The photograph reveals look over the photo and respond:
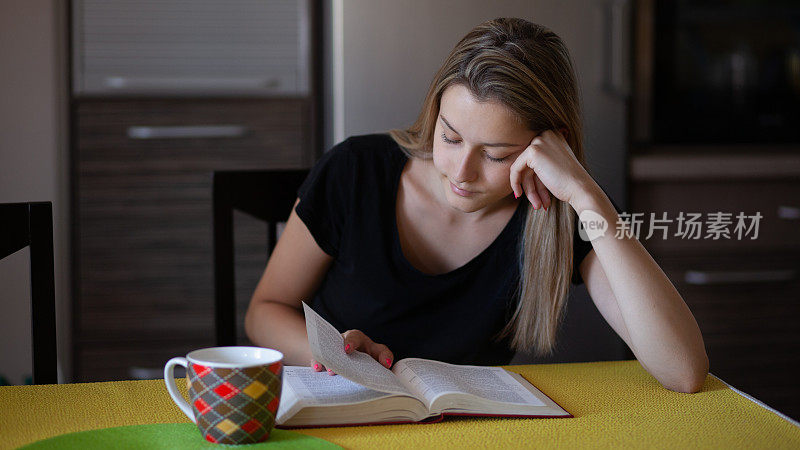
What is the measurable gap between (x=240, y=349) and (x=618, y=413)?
0.39 metres

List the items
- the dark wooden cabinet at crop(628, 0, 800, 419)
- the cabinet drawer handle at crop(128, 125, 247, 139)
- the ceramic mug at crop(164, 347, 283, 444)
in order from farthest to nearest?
the cabinet drawer handle at crop(128, 125, 247, 139)
the dark wooden cabinet at crop(628, 0, 800, 419)
the ceramic mug at crop(164, 347, 283, 444)

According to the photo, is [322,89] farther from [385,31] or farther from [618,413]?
[618,413]

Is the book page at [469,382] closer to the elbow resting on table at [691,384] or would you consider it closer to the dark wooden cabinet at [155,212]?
the elbow resting on table at [691,384]

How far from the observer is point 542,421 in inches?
31.5

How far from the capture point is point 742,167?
1993 millimetres

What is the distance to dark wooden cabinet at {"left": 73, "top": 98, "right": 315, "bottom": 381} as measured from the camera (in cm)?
210

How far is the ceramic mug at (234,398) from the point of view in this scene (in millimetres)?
679

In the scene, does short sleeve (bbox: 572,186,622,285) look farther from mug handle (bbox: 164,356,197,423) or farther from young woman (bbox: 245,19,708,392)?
mug handle (bbox: 164,356,197,423)

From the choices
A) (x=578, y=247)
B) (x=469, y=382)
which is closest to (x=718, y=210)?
(x=578, y=247)

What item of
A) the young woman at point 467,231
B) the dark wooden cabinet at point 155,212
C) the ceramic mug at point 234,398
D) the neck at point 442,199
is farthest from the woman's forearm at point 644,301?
the dark wooden cabinet at point 155,212

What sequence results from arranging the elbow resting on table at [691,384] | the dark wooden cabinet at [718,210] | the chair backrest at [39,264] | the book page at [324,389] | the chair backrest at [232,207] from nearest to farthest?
the book page at [324,389], the elbow resting on table at [691,384], the chair backrest at [39,264], the chair backrest at [232,207], the dark wooden cabinet at [718,210]

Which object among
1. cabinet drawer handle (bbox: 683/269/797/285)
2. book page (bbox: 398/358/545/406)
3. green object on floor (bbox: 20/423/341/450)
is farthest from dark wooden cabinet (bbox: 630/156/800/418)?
green object on floor (bbox: 20/423/341/450)

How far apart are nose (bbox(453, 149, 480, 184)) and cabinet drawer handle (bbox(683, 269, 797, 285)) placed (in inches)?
43.6

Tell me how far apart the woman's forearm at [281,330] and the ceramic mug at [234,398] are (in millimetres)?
418
